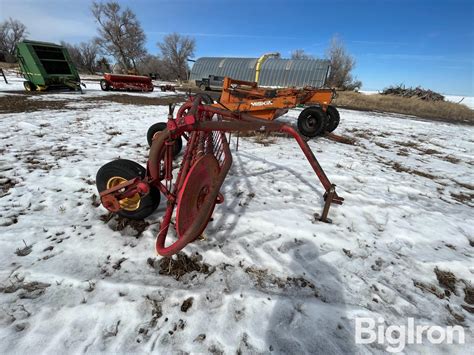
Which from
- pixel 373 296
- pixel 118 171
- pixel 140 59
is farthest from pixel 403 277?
pixel 140 59

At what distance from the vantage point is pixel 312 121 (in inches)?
270

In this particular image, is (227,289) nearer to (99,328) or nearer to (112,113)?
(99,328)

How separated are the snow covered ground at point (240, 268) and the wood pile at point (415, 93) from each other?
87.9ft

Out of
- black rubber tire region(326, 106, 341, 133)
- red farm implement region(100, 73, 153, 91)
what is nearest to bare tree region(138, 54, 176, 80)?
red farm implement region(100, 73, 153, 91)

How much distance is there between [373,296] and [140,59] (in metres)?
59.1

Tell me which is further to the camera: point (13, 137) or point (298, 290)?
point (13, 137)

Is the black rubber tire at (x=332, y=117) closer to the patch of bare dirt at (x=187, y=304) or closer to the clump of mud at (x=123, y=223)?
the clump of mud at (x=123, y=223)

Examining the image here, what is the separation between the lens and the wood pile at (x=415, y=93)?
24.2 metres

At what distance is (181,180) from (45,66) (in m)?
16.7

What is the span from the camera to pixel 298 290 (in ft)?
6.68

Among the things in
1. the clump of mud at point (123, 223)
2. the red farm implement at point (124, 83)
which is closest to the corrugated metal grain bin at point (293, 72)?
the red farm implement at point (124, 83)

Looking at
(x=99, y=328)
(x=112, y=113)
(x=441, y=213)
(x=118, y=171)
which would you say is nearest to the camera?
(x=99, y=328)

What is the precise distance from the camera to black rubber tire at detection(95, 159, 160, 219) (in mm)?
2572

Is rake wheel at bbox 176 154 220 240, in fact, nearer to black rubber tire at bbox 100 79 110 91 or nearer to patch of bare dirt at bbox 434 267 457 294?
patch of bare dirt at bbox 434 267 457 294
